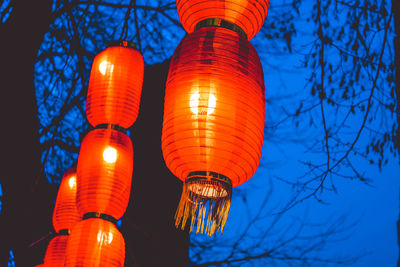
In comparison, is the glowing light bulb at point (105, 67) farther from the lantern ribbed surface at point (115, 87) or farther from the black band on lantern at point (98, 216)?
the black band on lantern at point (98, 216)

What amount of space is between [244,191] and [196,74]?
17.8ft

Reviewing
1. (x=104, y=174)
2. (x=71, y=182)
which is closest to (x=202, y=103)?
(x=104, y=174)

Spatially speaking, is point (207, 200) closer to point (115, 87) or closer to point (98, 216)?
point (98, 216)

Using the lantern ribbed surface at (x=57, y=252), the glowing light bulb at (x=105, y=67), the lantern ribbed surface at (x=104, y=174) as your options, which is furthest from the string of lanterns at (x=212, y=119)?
the lantern ribbed surface at (x=57, y=252)

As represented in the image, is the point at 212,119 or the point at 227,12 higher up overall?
the point at 227,12

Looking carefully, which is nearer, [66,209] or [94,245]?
[94,245]

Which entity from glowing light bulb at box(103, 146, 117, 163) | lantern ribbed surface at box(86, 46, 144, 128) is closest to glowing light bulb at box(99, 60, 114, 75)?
lantern ribbed surface at box(86, 46, 144, 128)

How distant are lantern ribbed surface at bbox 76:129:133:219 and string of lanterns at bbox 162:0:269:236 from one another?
1.43 metres

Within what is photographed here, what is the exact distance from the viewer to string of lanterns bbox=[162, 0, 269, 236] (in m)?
1.87

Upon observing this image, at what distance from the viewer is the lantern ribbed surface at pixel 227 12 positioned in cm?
211

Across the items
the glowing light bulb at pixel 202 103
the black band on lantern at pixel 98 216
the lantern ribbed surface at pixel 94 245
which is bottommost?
the lantern ribbed surface at pixel 94 245

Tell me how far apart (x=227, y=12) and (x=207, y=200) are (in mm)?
923

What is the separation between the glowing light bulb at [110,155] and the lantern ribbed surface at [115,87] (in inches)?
9.1

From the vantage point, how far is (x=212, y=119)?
1.86m
